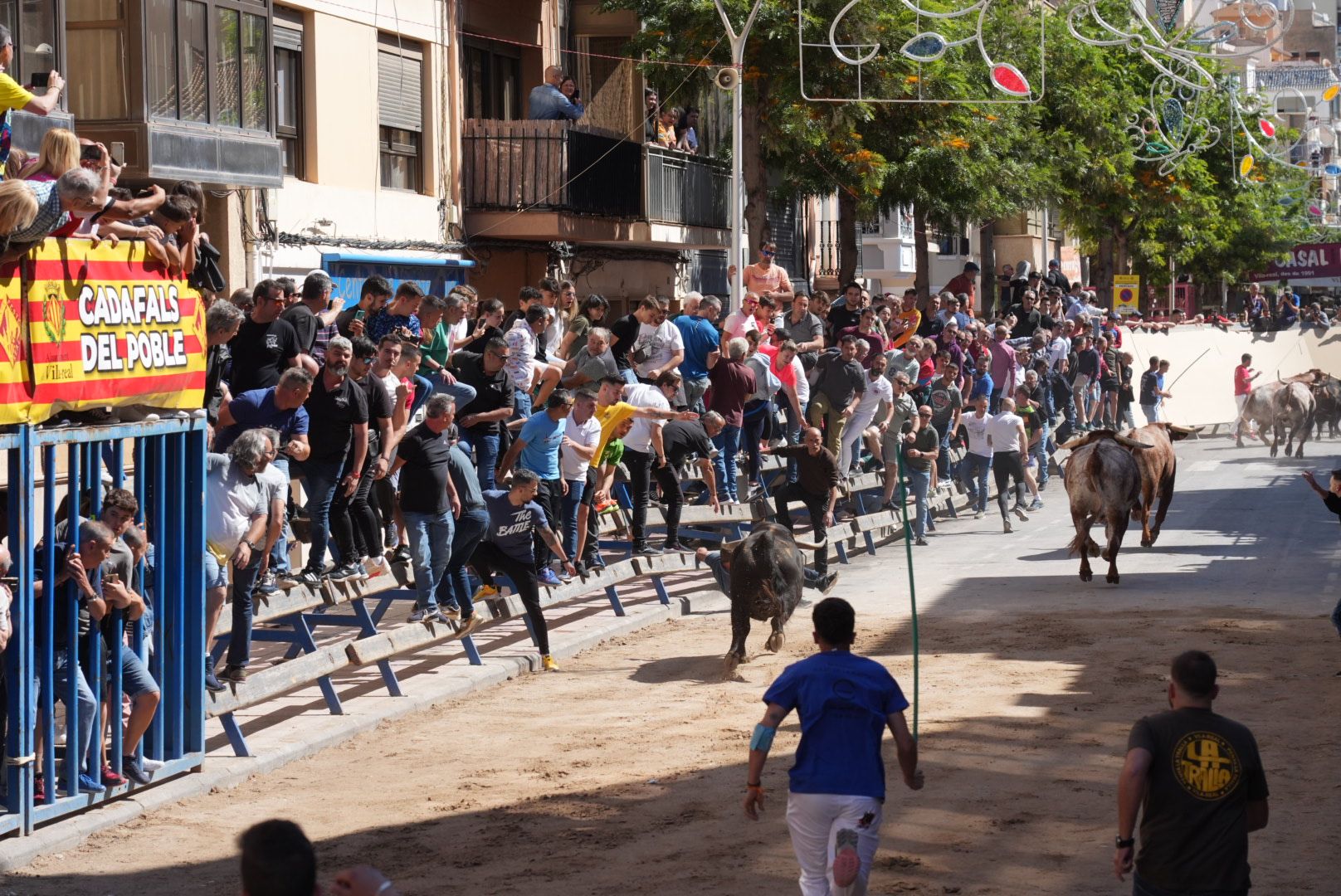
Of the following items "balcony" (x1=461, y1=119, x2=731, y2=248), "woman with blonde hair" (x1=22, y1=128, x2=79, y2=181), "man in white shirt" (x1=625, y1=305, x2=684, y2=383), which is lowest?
"man in white shirt" (x1=625, y1=305, x2=684, y2=383)

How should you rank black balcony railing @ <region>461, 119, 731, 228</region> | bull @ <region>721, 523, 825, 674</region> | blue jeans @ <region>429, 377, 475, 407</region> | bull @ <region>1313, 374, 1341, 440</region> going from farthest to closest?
1. bull @ <region>1313, 374, 1341, 440</region>
2. black balcony railing @ <region>461, 119, 731, 228</region>
3. blue jeans @ <region>429, 377, 475, 407</region>
4. bull @ <region>721, 523, 825, 674</region>

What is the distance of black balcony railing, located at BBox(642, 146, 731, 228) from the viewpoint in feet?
98.7

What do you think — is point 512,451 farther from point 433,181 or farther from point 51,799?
point 433,181

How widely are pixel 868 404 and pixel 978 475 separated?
4.82m

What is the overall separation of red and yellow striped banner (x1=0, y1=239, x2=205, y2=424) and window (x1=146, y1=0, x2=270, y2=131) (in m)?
8.31

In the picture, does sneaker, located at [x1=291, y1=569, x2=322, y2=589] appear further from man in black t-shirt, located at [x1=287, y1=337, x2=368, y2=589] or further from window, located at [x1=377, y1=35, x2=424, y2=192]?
window, located at [x1=377, y1=35, x2=424, y2=192]

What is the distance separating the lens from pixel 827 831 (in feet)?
25.4

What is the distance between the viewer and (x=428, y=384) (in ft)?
50.1

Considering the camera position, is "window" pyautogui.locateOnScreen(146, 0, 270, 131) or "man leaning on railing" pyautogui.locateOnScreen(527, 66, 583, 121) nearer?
"window" pyautogui.locateOnScreen(146, 0, 270, 131)

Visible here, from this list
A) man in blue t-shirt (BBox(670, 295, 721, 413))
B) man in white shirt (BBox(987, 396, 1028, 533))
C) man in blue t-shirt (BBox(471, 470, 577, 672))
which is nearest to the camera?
man in blue t-shirt (BBox(471, 470, 577, 672))

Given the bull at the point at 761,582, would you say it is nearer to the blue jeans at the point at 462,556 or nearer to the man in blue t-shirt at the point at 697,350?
the blue jeans at the point at 462,556

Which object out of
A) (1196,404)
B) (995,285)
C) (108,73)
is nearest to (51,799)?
(108,73)

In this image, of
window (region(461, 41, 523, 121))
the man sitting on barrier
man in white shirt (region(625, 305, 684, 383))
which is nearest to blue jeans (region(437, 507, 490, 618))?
the man sitting on barrier

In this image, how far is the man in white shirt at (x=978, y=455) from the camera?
26.1 metres
